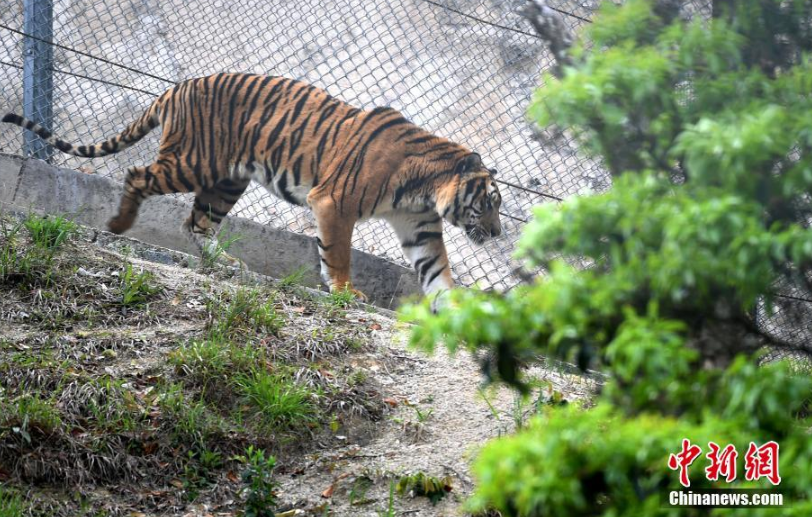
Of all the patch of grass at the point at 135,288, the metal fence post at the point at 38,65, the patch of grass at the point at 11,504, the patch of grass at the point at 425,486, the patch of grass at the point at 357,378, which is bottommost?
the patch of grass at the point at 425,486

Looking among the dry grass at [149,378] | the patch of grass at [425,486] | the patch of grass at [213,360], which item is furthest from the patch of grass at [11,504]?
the patch of grass at [425,486]

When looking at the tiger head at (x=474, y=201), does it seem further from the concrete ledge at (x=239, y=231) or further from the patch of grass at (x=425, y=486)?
the patch of grass at (x=425, y=486)

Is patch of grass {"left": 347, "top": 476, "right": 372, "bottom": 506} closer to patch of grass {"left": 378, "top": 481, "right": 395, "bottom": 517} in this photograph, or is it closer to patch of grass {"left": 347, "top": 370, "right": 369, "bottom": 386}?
patch of grass {"left": 378, "top": 481, "right": 395, "bottom": 517}

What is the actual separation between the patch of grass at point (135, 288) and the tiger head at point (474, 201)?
212 centimetres

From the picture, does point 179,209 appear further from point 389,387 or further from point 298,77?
point 298,77

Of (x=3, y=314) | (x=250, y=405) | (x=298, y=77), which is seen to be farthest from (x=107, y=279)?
(x=298, y=77)

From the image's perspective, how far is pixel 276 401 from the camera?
13.4 ft

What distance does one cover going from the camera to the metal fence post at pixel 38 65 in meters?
6.41

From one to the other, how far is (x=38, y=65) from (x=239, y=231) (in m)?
1.77

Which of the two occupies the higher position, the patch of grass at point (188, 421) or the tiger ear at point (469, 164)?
the tiger ear at point (469, 164)

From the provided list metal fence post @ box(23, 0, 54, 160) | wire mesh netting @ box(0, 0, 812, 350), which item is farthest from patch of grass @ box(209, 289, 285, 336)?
wire mesh netting @ box(0, 0, 812, 350)

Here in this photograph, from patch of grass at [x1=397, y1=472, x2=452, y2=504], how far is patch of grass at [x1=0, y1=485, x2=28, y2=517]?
1416 millimetres

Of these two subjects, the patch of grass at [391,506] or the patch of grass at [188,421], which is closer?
the patch of grass at [391,506]

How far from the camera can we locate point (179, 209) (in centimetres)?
710
